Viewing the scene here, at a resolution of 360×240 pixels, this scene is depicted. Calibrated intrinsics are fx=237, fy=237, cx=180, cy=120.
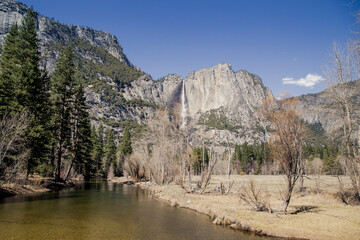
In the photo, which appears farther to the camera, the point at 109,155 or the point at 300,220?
the point at 109,155

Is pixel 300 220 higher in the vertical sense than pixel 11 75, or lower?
lower

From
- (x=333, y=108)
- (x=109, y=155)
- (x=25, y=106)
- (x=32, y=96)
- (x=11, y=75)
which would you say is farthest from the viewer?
(x=109, y=155)

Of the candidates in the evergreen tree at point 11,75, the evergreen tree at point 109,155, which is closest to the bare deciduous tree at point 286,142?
the evergreen tree at point 11,75

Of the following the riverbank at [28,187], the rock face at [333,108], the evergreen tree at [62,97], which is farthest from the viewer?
the evergreen tree at [62,97]

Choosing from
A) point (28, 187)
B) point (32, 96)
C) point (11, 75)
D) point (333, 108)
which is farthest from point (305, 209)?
point (11, 75)

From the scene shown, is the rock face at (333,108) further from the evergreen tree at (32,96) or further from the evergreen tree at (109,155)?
the evergreen tree at (109,155)

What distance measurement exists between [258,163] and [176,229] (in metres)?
102

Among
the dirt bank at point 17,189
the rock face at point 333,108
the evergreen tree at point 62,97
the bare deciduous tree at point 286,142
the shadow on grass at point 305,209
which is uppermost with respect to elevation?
the evergreen tree at point 62,97

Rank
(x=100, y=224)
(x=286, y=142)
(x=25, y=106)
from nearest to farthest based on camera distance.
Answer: (x=100, y=224) → (x=286, y=142) → (x=25, y=106)

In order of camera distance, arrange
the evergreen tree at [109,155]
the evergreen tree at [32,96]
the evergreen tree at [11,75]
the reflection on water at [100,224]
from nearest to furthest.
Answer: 1. the reflection on water at [100,224]
2. the evergreen tree at [11,75]
3. the evergreen tree at [32,96]
4. the evergreen tree at [109,155]

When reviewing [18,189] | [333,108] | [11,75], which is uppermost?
[11,75]

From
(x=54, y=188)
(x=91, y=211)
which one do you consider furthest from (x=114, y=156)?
(x=91, y=211)

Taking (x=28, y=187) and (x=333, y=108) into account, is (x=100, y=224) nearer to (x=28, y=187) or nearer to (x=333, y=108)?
(x=28, y=187)

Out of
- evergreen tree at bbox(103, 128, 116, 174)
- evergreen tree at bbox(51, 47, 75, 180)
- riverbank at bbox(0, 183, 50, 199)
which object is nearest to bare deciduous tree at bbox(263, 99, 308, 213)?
riverbank at bbox(0, 183, 50, 199)
